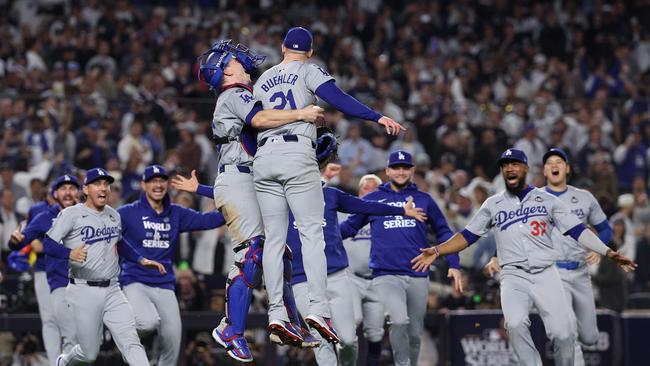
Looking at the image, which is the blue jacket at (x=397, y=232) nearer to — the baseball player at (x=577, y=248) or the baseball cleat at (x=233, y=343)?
the baseball player at (x=577, y=248)

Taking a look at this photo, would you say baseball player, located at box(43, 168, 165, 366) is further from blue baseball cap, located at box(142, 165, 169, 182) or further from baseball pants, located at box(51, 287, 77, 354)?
baseball pants, located at box(51, 287, 77, 354)

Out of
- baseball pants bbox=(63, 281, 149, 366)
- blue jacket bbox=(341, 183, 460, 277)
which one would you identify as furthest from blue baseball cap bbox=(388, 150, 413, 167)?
baseball pants bbox=(63, 281, 149, 366)

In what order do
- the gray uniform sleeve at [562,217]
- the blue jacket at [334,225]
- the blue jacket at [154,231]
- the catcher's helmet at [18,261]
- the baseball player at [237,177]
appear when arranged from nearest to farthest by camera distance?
the baseball player at [237,177], the blue jacket at [334,225], the gray uniform sleeve at [562,217], the blue jacket at [154,231], the catcher's helmet at [18,261]

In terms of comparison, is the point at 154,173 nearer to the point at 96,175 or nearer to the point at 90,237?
the point at 96,175

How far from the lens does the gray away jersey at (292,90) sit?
10.5 m

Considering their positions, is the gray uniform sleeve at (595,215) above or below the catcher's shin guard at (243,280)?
above

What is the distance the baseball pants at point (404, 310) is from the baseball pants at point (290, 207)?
10.7ft

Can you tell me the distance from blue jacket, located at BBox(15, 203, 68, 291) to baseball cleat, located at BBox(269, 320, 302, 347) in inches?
168

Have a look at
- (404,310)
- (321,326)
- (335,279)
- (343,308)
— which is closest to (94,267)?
(335,279)

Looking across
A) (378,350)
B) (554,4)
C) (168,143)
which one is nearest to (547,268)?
(378,350)

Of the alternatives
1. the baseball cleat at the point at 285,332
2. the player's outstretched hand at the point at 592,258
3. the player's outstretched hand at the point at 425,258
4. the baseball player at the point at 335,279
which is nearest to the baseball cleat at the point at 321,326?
the baseball cleat at the point at 285,332

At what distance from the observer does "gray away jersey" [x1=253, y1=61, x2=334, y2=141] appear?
1046 cm

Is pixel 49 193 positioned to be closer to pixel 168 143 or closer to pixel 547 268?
pixel 168 143

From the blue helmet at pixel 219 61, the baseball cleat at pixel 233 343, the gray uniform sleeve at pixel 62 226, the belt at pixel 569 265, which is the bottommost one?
the baseball cleat at pixel 233 343
